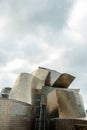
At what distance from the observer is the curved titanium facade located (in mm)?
17484

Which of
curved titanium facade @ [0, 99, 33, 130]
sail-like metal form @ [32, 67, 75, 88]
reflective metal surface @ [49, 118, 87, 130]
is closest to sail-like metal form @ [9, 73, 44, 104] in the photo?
sail-like metal form @ [32, 67, 75, 88]

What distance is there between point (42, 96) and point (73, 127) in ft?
22.3

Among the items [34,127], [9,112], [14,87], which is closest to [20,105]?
[9,112]

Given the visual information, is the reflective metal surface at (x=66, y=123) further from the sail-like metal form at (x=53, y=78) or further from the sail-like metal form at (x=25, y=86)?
the sail-like metal form at (x=53, y=78)

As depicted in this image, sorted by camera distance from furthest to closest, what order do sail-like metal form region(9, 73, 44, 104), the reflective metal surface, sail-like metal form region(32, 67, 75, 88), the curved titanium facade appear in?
sail-like metal form region(32, 67, 75, 88)
sail-like metal form region(9, 73, 44, 104)
the curved titanium facade
the reflective metal surface

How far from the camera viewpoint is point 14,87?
22.6 metres

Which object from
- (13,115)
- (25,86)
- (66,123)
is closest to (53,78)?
(25,86)

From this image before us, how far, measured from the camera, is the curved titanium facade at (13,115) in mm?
17484

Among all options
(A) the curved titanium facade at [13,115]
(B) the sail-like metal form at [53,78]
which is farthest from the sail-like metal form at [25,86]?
(A) the curved titanium facade at [13,115]

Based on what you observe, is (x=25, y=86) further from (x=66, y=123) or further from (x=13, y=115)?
(x=66, y=123)

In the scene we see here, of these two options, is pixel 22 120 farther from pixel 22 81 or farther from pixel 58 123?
pixel 22 81

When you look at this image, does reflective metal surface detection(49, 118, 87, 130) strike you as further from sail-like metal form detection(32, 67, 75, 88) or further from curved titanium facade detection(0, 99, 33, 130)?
sail-like metal form detection(32, 67, 75, 88)

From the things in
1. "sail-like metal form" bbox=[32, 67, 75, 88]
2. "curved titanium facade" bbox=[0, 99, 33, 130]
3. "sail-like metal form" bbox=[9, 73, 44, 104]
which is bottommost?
"curved titanium facade" bbox=[0, 99, 33, 130]

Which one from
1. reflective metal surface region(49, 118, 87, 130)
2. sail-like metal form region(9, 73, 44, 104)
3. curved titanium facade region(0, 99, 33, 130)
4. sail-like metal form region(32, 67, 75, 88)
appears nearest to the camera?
reflective metal surface region(49, 118, 87, 130)
